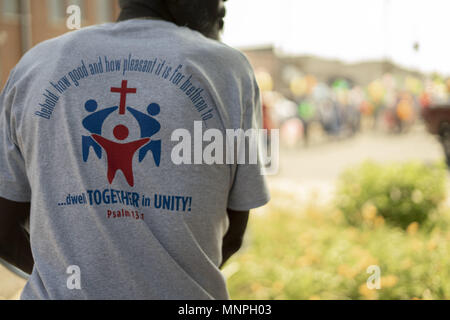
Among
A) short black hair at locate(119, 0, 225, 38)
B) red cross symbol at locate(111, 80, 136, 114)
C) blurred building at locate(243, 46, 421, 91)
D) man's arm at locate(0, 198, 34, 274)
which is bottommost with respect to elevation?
blurred building at locate(243, 46, 421, 91)

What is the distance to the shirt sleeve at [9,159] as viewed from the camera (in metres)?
1.16

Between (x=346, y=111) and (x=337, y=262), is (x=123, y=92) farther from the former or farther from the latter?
(x=346, y=111)

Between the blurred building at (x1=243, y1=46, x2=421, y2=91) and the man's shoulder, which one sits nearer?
the man's shoulder

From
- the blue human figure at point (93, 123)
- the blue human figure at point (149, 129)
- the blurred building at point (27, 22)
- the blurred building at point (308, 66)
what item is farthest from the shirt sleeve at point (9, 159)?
the blurred building at point (308, 66)

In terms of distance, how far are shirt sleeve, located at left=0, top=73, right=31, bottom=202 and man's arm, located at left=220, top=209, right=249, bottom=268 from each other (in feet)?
1.71

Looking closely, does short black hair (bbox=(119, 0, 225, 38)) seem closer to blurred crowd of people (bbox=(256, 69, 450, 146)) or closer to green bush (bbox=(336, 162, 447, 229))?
green bush (bbox=(336, 162, 447, 229))

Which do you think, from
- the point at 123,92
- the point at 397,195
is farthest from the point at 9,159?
the point at 397,195

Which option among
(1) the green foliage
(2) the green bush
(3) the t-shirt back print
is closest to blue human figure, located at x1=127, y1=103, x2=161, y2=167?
(3) the t-shirt back print

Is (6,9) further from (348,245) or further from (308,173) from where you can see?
(348,245)

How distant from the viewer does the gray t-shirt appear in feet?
3.47

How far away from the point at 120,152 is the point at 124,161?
0.02 metres

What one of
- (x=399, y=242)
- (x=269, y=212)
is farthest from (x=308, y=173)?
(x=399, y=242)

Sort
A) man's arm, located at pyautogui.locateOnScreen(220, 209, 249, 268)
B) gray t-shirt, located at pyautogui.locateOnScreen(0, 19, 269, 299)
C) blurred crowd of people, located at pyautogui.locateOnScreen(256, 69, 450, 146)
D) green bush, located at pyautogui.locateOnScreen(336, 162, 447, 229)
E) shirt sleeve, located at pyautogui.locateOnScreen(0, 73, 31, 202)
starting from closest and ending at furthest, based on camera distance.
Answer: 1. gray t-shirt, located at pyautogui.locateOnScreen(0, 19, 269, 299)
2. shirt sleeve, located at pyautogui.locateOnScreen(0, 73, 31, 202)
3. man's arm, located at pyautogui.locateOnScreen(220, 209, 249, 268)
4. green bush, located at pyautogui.locateOnScreen(336, 162, 447, 229)
5. blurred crowd of people, located at pyautogui.locateOnScreen(256, 69, 450, 146)
